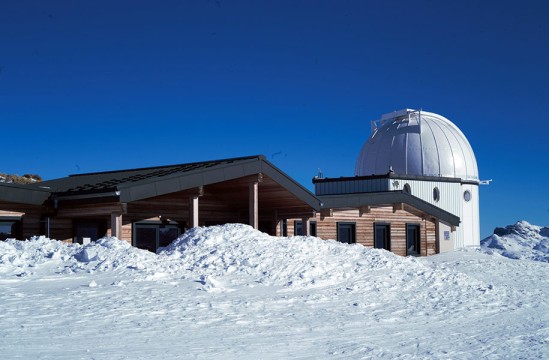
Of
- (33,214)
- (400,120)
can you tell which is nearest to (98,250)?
(33,214)

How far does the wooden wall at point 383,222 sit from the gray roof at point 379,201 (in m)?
0.46

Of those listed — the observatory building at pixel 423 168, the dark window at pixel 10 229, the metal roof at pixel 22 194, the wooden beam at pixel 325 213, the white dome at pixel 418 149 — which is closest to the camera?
the metal roof at pixel 22 194

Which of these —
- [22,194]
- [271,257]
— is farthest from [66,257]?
[271,257]

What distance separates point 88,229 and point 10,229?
2167mm

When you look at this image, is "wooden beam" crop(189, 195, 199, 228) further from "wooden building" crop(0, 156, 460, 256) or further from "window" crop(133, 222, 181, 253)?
"window" crop(133, 222, 181, 253)

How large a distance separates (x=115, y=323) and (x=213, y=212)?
12372mm

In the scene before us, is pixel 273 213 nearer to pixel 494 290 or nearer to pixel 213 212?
pixel 213 212

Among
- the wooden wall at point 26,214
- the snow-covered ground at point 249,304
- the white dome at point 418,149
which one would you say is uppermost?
the white dome at point 418,149

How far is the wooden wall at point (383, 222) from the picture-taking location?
25.4 metres

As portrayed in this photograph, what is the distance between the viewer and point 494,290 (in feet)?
50.7

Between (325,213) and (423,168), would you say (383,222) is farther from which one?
(423,168)

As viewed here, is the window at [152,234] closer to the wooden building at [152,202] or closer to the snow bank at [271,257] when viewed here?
the wooden building at [152,202]

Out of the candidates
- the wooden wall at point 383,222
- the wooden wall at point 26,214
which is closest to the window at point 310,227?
the wooden wall at point 383,222

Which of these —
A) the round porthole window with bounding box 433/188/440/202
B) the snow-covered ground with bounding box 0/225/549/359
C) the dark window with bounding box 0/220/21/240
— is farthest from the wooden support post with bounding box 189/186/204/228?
the round porthole window with bounding box 433/188/440/202
